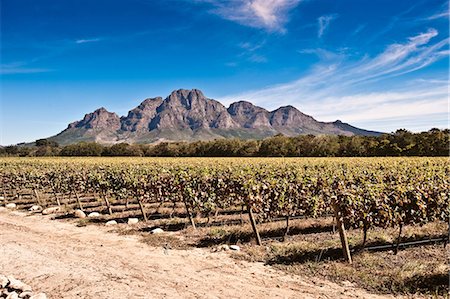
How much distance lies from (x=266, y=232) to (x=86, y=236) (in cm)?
710

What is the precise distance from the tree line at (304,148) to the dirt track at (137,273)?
53.7m

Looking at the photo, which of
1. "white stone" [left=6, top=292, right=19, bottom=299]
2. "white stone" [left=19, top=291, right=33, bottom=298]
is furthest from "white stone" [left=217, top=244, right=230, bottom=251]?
"white stone" [left=6, top=292, right=19, bottom=299]

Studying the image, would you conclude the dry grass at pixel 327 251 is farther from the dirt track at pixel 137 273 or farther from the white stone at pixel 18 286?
the white stone at pixel 18 286

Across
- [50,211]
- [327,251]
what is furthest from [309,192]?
[50,211]

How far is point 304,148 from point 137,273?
2421 inches

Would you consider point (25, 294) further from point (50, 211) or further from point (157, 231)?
point (50, 211)

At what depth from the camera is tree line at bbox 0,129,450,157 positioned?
54.4m

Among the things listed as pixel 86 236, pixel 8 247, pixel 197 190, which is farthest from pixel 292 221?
pixel 8 247

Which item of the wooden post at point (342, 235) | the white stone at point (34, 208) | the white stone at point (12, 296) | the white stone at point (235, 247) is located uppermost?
the wooden post at point (342, 235)

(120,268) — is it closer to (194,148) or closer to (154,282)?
(154,282)

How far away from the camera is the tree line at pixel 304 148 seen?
178 ft

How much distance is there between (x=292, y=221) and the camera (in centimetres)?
1378

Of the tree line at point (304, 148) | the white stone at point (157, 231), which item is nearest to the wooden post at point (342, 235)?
the white stone at point (157, 231)

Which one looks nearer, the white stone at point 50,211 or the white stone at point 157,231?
the white stone at point 157,231
